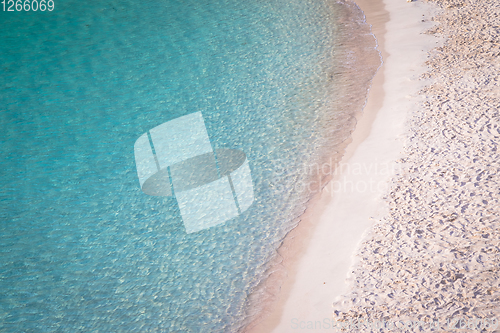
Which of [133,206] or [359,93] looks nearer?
[133,206]

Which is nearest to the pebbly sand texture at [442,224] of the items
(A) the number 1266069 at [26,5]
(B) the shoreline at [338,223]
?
(B) the shoreline at [338,223]

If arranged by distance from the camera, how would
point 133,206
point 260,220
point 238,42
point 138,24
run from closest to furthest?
point 260,220
point 133,206
point 238,42
point 138,24

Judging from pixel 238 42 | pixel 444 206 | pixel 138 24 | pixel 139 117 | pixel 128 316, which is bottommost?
pixel 128 316

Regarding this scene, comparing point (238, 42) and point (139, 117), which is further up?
point (238, 42)

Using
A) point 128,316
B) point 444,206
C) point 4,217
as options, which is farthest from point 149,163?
point 444,206

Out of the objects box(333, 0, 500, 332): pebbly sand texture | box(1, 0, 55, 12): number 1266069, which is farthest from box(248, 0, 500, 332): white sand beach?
box(1, 0, 55, 12): number 1266069

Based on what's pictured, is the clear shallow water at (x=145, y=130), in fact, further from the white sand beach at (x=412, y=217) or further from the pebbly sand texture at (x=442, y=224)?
the pebbly sand texture at (x=442, y=224)

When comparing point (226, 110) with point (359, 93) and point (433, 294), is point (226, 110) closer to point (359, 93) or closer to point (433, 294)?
point (359, 93)
